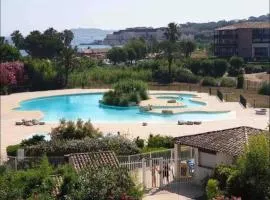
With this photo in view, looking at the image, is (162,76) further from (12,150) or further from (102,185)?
(102,185)

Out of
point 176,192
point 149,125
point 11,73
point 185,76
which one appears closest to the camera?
point 176,192

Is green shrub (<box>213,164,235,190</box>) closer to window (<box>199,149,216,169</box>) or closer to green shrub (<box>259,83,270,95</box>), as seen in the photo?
window (<box>199,149,216,169</box>)

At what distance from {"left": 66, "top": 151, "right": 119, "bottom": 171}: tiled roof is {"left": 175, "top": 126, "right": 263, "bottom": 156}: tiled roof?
365 cm

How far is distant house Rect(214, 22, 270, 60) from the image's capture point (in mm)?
105562

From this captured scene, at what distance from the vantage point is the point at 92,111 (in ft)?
177

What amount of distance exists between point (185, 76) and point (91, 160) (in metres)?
53.6

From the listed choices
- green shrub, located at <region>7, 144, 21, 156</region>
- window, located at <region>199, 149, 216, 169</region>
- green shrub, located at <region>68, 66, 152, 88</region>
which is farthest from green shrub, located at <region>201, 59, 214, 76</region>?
window, located at <region>199, 149, 216, 169</region>

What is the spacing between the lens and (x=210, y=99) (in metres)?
58.6

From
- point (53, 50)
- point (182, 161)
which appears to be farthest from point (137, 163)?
point (53, 50)

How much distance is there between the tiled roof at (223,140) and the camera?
23141mm

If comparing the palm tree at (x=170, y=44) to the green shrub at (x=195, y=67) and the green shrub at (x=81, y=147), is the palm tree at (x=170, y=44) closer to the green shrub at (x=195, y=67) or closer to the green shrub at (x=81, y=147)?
the green shrub at (x=195, y=67)

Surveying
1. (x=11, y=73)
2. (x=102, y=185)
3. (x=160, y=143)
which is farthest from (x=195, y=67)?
(x=102, y=185)

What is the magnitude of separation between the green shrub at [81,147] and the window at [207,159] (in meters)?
5.19

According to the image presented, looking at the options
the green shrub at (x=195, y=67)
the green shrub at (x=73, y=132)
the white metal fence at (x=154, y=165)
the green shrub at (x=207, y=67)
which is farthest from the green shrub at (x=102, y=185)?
the green shrub at (x=195, y=67)
